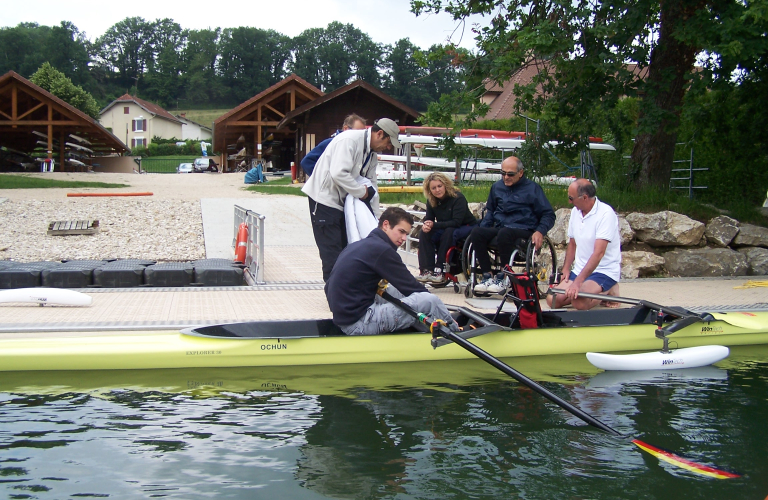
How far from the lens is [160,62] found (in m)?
111

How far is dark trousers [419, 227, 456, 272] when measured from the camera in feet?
28.7

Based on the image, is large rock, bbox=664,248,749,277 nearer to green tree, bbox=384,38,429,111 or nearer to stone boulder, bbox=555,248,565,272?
stone boulder, bbox=555,248,565,272

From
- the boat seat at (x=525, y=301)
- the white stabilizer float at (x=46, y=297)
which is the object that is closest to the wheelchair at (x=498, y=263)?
the boat seat at (x=525, y=301)

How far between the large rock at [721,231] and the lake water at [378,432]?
5.04 metres

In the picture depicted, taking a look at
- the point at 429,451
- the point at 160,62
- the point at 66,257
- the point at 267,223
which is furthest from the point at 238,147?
the point at 160,62

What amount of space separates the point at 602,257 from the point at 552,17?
4.86 metres

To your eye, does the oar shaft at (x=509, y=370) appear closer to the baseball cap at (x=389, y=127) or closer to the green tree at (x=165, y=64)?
the baseball cap at (x=389, y=127)

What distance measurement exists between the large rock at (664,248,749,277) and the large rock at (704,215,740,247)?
18cm

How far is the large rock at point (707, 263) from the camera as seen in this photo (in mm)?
10750

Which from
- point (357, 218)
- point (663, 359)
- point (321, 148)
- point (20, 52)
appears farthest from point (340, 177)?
point (20, 52)

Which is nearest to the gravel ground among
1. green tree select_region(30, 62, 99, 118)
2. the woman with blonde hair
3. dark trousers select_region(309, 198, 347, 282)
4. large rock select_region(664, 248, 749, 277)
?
the woman with blonde hair

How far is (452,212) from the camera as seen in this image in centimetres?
879

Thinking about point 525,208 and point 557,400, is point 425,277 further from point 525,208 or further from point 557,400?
point 557,400

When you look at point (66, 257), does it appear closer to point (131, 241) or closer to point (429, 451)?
point (131, 241)
